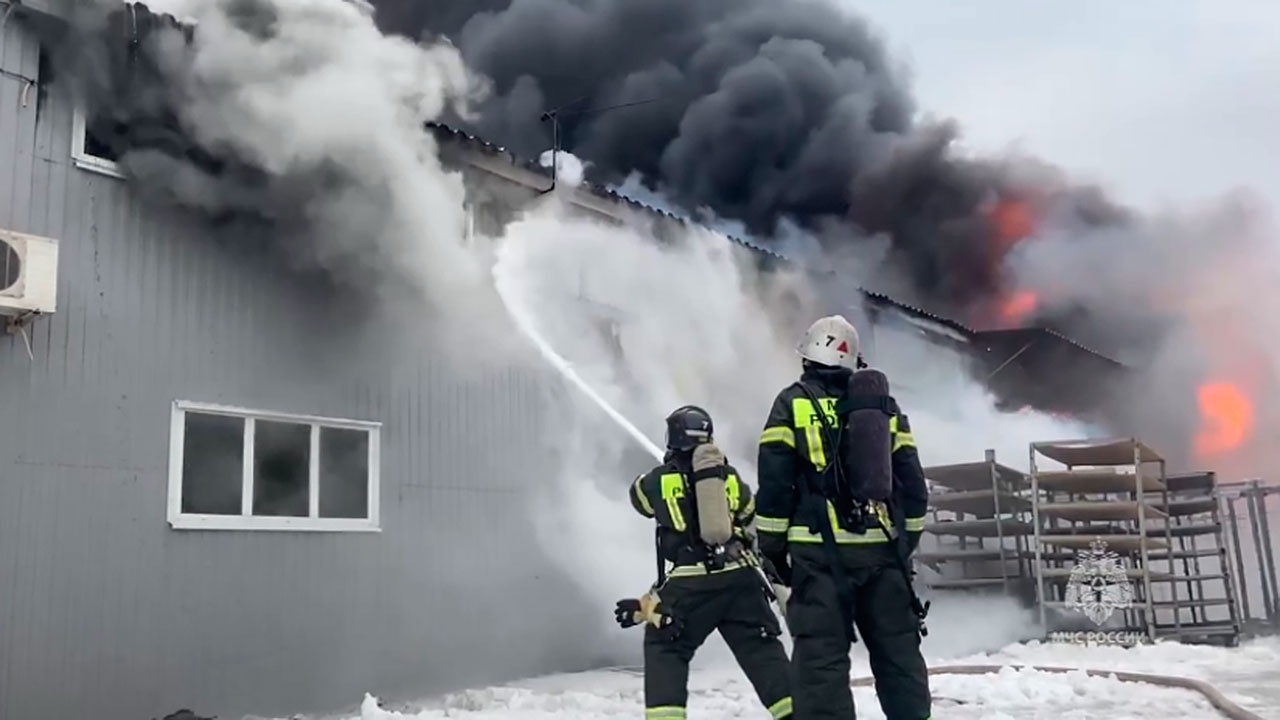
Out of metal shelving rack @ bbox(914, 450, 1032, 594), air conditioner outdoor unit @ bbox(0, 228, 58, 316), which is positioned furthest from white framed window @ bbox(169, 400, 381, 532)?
metal shelving rack @ bbox(914, 450, 1032, 594)

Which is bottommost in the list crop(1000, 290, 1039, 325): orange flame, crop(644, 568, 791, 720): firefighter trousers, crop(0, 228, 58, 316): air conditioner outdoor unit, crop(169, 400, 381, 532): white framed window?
crop(644, 568, 791, 720): firefighter trousers

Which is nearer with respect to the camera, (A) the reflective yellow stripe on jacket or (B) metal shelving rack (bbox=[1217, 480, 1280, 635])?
(A) the reflective yellow stripe on jacket

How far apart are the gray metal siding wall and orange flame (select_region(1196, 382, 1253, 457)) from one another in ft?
49.7

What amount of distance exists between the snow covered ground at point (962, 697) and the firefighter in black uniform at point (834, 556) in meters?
2.53

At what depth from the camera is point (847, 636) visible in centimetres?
440

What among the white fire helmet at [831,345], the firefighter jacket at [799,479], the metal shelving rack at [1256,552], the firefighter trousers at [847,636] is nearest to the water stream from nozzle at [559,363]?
the white fire helmet at [831,345]

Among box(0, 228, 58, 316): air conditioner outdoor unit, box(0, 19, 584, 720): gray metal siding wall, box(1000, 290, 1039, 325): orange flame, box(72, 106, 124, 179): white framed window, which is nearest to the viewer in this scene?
box(0, 228, 58, 316): air conditioner outdoor unit

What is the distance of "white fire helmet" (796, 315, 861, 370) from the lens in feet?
15.4

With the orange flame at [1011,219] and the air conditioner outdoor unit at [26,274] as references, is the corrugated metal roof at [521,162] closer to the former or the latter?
the air conditioner outdoor unit at [26,274]

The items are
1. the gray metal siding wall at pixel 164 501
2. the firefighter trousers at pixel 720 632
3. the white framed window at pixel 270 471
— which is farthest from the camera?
the white framed window at pixel 270 471

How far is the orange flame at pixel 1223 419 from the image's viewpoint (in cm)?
1942

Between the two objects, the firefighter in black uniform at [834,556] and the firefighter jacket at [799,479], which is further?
the firefighter jacket at [799,479]

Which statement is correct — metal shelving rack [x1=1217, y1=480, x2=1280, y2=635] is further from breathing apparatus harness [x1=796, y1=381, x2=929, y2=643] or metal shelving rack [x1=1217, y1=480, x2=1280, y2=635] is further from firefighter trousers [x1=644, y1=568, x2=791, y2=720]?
breathing apparatus harness [x1=796, y1=381, x2=929, y2=643]

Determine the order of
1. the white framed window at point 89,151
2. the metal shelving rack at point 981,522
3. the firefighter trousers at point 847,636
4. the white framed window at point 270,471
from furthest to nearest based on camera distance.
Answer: the metal shelving rack at point 981,522 → the white framed window at point 270,471 → the white framed window at point 89,151 → the firefighter trousers at point 847,636
